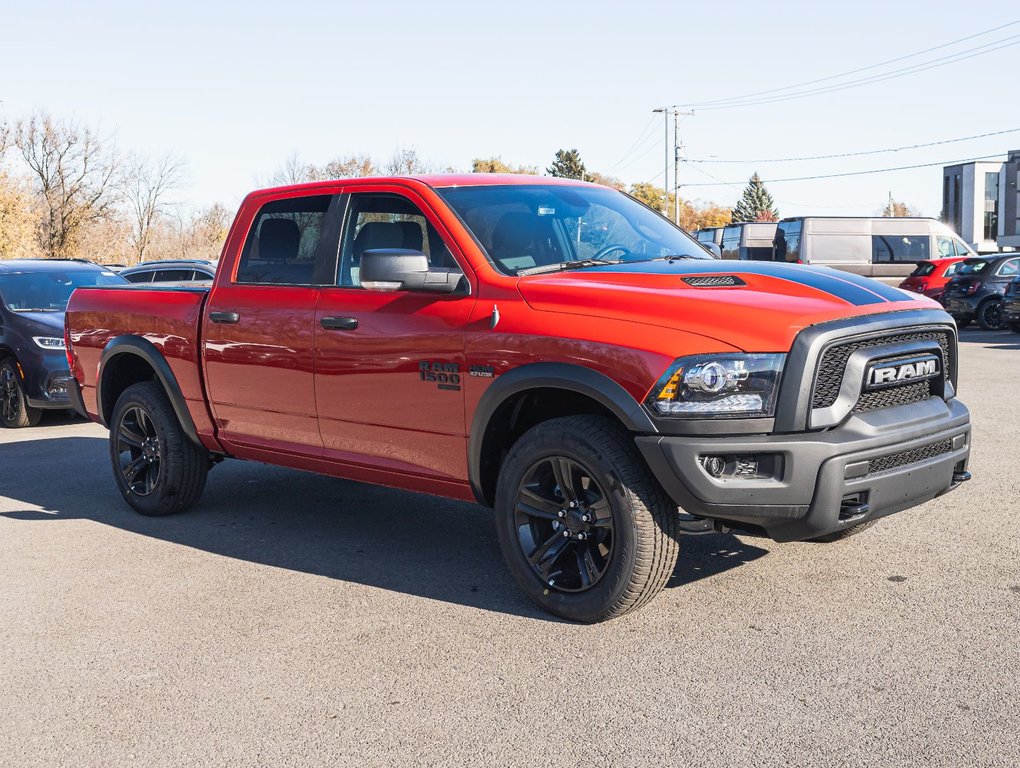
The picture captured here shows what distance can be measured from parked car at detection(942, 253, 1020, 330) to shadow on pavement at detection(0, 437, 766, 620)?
753 inches

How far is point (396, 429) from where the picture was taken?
531 centimetres

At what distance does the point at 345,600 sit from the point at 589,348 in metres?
1.71

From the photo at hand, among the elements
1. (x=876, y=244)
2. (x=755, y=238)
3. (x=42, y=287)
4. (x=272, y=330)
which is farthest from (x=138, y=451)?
(x=755, y=238)

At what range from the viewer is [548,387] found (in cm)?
467

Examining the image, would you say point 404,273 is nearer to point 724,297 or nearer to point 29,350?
point 724,297

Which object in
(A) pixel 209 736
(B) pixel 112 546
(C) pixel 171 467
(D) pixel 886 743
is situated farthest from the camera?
(C) pixel 171 467

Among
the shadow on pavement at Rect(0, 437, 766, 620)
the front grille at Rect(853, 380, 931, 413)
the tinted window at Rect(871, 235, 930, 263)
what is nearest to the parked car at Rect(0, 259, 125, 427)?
the shadow on pavement at Rect(0, 437, 766, 620)

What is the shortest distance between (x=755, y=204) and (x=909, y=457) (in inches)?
5268

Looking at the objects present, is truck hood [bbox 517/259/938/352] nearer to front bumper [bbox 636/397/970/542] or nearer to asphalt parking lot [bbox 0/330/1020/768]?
front bumper [bbox 636/397/970/542]

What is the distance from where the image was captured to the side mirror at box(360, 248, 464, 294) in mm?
4934

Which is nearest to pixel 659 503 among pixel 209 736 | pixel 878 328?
pixel 878 328

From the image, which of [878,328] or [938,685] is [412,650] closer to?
[938,685]

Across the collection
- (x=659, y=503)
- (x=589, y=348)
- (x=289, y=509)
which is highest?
(x=589, y=348)

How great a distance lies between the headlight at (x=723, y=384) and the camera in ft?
13.6
